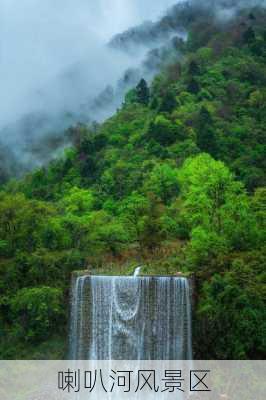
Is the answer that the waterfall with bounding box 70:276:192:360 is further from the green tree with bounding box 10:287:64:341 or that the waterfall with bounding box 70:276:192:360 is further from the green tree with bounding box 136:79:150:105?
the green tree with bounding box 136:79:150:105

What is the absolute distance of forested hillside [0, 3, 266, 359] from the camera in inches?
975

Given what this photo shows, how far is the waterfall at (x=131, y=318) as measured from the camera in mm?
25328

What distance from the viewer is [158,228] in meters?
30.6

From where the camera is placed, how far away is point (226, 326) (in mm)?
24297

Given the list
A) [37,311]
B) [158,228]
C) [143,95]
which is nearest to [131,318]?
[37,311]

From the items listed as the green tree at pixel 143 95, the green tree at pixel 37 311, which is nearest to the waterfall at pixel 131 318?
the green tree at pixel 37 311

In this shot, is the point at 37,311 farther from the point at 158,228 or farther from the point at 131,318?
the point at 158,228

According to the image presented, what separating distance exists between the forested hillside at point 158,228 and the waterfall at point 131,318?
926 millimetres

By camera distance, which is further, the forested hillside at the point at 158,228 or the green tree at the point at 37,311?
the green tree at the point at 37,311

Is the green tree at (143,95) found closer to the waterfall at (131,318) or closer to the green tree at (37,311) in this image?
the green tree at (37,311)

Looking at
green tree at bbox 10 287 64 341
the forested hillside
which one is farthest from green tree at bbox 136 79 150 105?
green tree at bbox 10 287 64 341

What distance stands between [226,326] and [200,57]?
46225 mm

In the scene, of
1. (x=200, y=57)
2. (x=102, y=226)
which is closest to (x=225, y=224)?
(x=102, y=226)

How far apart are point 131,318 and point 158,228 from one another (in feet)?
21.4
